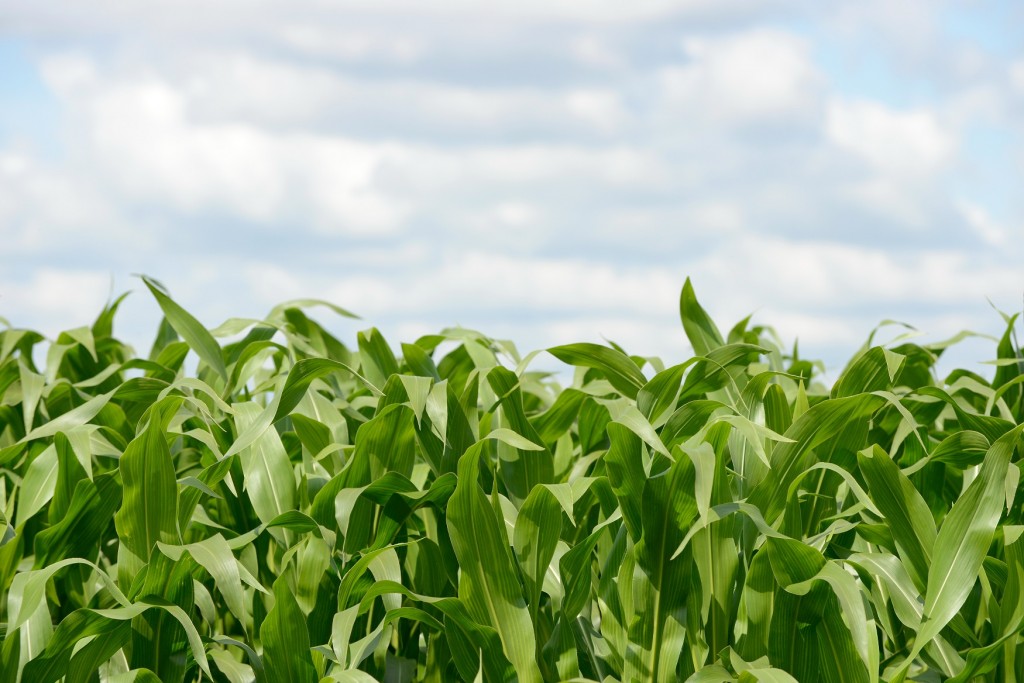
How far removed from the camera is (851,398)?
3.61ft

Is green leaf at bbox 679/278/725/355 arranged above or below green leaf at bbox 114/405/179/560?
above

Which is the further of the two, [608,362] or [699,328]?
[699,328]

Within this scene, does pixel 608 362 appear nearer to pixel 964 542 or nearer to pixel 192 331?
pixel 964 542

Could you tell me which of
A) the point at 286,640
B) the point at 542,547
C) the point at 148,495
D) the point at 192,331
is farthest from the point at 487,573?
the point at 192,331

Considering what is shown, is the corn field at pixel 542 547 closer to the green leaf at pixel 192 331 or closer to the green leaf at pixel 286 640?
the green leaf at pixel 286 640

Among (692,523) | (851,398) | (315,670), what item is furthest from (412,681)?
(851,398)

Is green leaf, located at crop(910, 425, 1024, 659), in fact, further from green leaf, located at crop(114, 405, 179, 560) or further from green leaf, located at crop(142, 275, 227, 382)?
green leaf, located at crop(142, 275, 227, 382)

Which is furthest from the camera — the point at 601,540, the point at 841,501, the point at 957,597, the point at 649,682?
the point at 841,501

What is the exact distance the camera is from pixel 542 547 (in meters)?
1.06

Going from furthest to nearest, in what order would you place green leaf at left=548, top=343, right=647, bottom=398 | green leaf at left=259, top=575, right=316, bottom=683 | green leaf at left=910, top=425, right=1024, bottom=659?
green leaf at left=548, top=343, right=647, bottom=398 → green leaf at left=259, top=575, right=316, bottom=683 → green leaf at left=910, top=425, right=1024, bottom=659

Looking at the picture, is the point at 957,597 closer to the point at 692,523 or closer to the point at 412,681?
the point at 692,523

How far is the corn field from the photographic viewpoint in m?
1.02

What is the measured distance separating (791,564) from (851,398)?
0.72 ft

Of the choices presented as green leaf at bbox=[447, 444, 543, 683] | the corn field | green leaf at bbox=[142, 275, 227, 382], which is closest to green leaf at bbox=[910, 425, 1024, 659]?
the corn field
